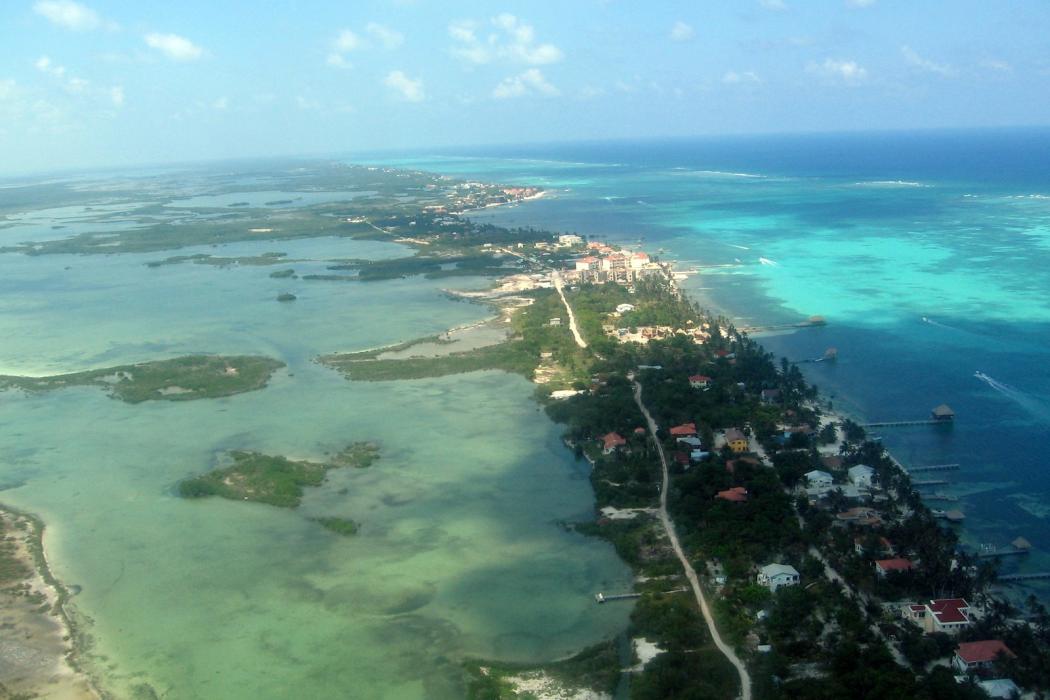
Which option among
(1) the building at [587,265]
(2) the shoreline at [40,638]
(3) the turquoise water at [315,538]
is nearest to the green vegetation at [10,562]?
(2) the shoreline at [40,638]

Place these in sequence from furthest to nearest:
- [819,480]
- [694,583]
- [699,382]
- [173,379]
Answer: [173,379] → [699,382] → [819,480] → [694,583]

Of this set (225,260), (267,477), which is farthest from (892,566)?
(225,260)

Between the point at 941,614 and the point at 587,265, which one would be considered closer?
the point at 941,614

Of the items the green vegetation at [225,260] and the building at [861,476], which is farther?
the green vegetation at [225,260]

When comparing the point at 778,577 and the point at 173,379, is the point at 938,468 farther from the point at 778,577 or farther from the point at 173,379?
the point at 173,379

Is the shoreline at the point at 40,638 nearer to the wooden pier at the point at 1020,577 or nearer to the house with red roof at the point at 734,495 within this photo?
the house with red roof at the point at 734,495

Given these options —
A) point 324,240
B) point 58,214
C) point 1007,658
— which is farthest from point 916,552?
point 58,214

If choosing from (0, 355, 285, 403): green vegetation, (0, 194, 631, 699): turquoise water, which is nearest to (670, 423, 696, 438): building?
(0, 194, 631, 699): turquoise water
